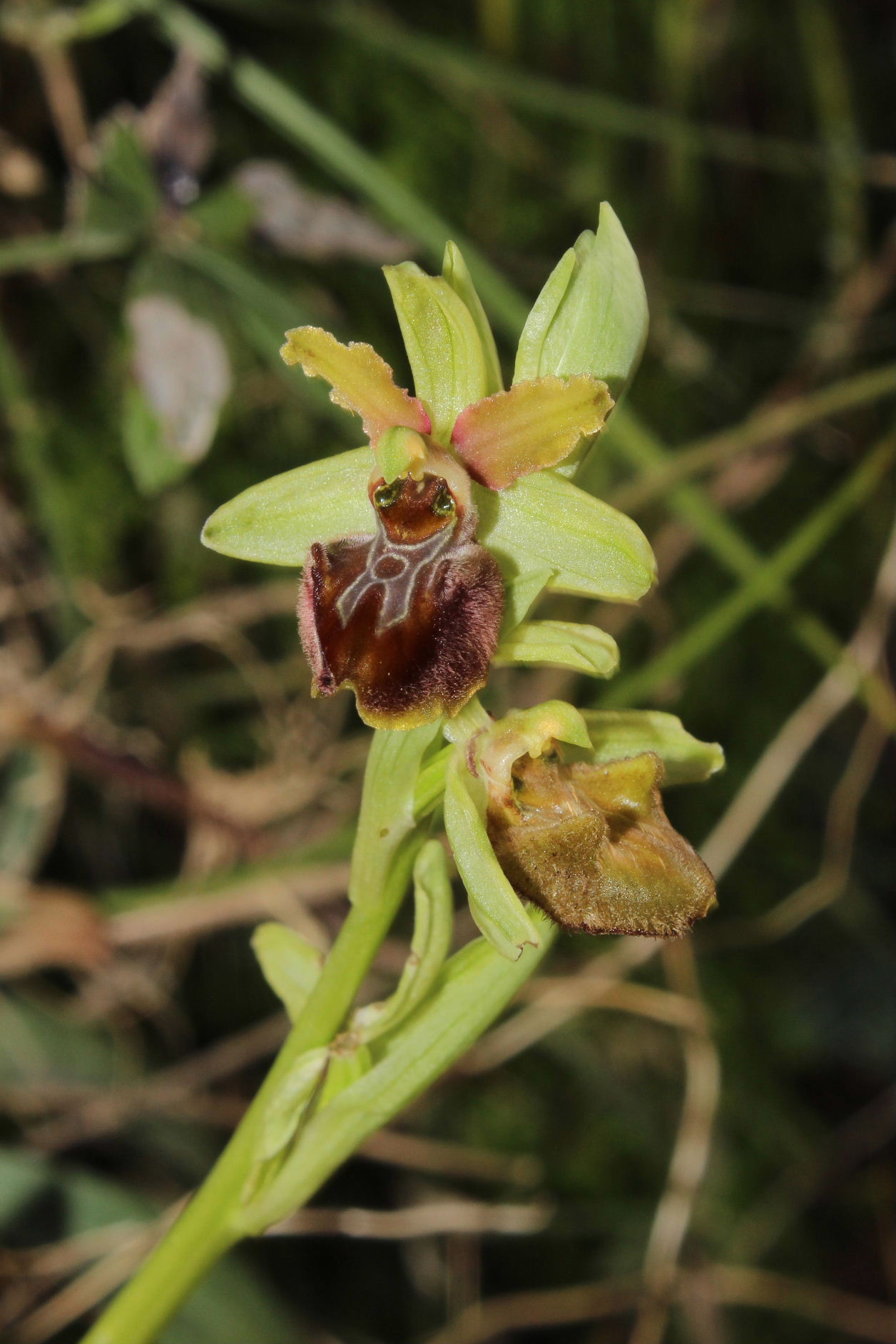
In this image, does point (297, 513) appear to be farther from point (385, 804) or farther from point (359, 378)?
point (385, 804)

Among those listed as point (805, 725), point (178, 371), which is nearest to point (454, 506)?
point (178, 371)

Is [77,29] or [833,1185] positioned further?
[833,1185]

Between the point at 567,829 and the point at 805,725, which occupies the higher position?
the point at 567,829

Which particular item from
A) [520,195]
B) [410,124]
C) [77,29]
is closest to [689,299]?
[520,195]

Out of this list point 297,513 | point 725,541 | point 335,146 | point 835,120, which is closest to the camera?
point 297,513

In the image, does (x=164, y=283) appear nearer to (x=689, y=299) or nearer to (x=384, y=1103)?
(x=384, y=1103)

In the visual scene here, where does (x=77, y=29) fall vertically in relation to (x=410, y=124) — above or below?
above
